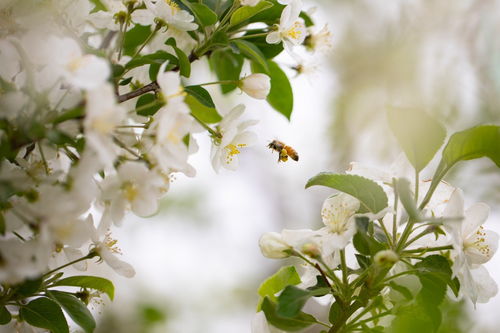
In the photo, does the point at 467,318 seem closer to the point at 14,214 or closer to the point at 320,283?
the point at 320,283

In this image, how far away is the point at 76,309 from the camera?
2.43 feet

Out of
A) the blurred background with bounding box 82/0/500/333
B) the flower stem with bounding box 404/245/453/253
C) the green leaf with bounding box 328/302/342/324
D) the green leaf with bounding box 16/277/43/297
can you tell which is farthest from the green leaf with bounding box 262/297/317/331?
the blurred background with bounding box 82/0/500/333

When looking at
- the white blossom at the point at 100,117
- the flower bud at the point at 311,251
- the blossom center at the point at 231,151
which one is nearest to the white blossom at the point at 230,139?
the blossom center at the point at 231,151

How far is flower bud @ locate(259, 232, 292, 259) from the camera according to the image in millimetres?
720

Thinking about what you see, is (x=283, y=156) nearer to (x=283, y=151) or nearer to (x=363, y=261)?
(x=283, y=151)

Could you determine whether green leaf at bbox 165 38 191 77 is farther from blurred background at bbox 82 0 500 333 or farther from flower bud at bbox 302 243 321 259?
A: blurred background at bbox 82 0 500 333

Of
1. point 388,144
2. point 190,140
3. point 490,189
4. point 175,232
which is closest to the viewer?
point 190,140

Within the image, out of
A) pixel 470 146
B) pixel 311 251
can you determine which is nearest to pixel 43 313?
pixel 311 251

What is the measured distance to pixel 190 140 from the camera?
828 mm

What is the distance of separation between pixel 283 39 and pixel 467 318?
638 millimetres

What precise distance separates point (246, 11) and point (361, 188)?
0.28m

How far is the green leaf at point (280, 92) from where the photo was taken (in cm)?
102

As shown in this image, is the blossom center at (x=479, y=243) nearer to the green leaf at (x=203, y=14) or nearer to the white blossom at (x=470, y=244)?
the white blossom at (x=470, y=244)

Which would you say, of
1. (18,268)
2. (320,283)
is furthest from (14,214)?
(320,283)
